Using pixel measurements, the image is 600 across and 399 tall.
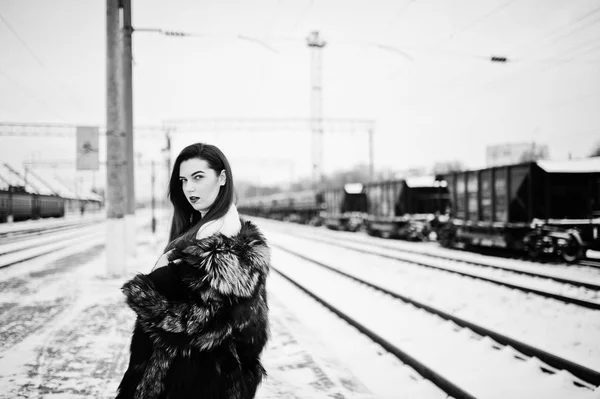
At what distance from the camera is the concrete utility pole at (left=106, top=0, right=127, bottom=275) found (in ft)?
27.7

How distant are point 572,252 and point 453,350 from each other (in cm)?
959

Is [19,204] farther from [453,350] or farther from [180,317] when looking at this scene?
[453,350]

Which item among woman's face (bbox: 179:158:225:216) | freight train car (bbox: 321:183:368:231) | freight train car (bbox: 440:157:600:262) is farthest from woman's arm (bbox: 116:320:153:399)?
freight train car (bbox: 321:183:368:231)

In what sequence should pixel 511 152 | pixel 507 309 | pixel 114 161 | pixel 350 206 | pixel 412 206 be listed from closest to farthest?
pixel 507 309
pixel 114 161
pixel 412 206
pixel 350 206
pixel 511 152

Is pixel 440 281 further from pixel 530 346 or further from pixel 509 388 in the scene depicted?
pixel 509 388

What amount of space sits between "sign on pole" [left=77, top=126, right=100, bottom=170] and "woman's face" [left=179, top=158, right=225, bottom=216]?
643cm

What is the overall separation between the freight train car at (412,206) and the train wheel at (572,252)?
751 centimetres

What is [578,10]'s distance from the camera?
795cm

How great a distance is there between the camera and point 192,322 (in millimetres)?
1424

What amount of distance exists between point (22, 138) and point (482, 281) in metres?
8.95

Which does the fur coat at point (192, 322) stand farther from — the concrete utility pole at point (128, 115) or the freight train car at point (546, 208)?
the freight train car at point (546, 208)

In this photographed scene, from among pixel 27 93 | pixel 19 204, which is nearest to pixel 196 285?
pixel 19 204


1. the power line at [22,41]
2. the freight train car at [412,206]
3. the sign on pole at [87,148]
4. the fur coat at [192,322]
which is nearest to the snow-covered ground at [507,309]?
the fur coat at [192,322]

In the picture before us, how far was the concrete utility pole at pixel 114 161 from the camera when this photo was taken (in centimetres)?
845
